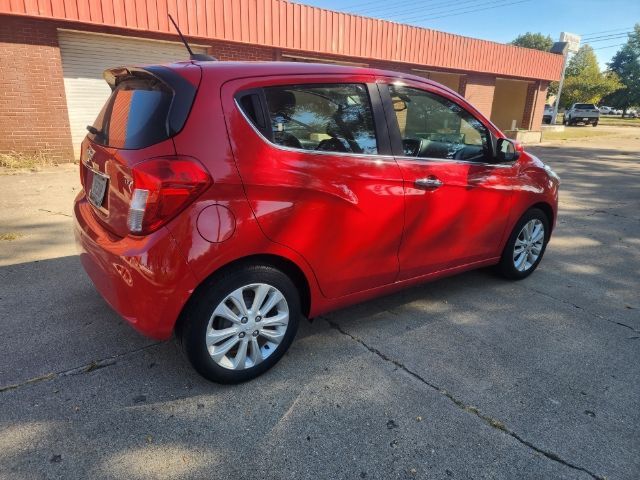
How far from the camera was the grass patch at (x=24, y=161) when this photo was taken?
9.07 m

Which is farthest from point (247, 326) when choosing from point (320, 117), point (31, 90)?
point (31, 90)

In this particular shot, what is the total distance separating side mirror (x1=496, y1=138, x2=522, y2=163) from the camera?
3.65 metres

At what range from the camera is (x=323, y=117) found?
9.09 feet

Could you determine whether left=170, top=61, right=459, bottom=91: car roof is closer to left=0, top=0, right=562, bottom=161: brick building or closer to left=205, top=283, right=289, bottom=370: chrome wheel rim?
left=205, top=283, right=289, bottom=370: chrome wheel rim

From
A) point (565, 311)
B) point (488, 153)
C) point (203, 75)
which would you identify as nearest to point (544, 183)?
point (488, 153)

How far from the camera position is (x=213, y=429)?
2303mm

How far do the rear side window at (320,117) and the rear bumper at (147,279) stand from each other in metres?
0.85

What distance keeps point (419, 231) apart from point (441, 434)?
1.38m

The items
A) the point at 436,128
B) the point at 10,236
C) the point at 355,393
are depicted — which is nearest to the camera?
the point at 355,393

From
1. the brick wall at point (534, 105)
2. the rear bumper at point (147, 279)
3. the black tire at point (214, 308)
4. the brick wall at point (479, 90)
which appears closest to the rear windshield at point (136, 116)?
the rear bumper at point (147, 279)

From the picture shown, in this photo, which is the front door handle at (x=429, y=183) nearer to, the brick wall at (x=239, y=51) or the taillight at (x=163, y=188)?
the taillight at (x=163, y=188)

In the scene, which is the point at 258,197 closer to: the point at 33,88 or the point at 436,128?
the point at 436,128

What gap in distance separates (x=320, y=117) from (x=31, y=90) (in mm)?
9262

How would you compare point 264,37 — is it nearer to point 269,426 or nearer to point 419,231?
point 419,231
